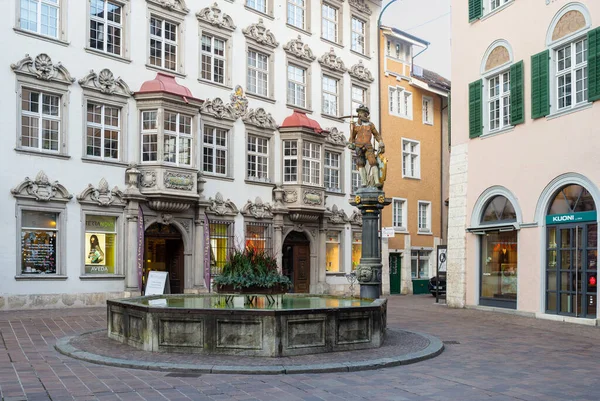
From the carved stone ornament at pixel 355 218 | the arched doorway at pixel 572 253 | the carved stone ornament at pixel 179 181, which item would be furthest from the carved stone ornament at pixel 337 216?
the arched doorway at pixel 572 253

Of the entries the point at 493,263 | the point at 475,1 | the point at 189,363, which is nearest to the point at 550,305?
the point at 493,263

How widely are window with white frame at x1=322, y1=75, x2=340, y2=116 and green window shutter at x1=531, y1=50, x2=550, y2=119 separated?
42.0 ft

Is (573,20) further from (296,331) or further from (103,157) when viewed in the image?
(103,157)

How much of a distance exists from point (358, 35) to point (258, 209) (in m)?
11.4

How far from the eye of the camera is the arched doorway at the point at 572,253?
17.7 meters

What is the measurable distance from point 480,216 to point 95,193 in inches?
490

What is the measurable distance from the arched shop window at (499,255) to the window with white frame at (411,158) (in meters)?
13.0

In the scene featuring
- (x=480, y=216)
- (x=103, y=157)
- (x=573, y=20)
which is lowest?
(x=480, y=216)

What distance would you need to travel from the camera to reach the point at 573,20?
61.4 ft

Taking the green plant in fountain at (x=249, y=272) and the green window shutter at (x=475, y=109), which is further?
the green window shutter at (x=475, y=109)

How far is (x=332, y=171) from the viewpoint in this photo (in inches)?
1253

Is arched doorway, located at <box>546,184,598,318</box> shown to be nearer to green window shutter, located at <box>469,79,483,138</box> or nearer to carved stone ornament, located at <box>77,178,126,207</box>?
green window shutter, located at <box>469,79,483,138</box>

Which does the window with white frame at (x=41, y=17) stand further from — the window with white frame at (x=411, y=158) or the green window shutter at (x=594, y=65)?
the window with white frame at (x=411, y=158)

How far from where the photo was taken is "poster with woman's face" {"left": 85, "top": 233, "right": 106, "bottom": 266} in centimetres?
2180
